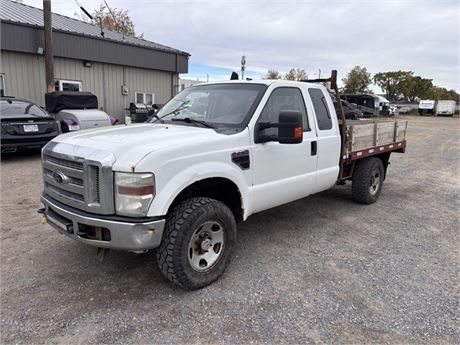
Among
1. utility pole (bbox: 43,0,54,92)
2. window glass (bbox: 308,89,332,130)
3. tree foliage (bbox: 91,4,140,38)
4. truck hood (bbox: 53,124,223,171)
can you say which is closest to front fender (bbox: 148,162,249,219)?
truck hood (bbox: 53,124,223,171)

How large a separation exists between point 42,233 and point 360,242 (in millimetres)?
3990

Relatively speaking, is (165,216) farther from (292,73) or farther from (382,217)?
(292,73)

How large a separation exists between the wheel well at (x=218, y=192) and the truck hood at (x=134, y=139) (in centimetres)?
44

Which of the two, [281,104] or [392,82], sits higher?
[392,82]

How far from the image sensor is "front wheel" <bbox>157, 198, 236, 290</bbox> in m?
3.15

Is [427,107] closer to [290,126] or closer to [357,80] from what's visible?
[357,80]

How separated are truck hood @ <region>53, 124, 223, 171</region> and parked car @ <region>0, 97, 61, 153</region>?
6.34m

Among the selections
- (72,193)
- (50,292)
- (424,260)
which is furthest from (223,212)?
(424,260)

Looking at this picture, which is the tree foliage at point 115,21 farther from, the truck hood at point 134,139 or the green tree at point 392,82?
the green tree at point 392,82

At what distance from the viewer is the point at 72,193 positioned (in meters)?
3.21

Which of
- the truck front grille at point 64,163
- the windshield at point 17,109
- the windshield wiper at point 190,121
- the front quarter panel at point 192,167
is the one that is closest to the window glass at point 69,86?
the windshield at point 17,109

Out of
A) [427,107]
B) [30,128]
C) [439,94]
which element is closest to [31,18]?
[30,128]

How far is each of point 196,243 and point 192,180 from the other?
2.06 ft

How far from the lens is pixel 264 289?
344 centimetres
